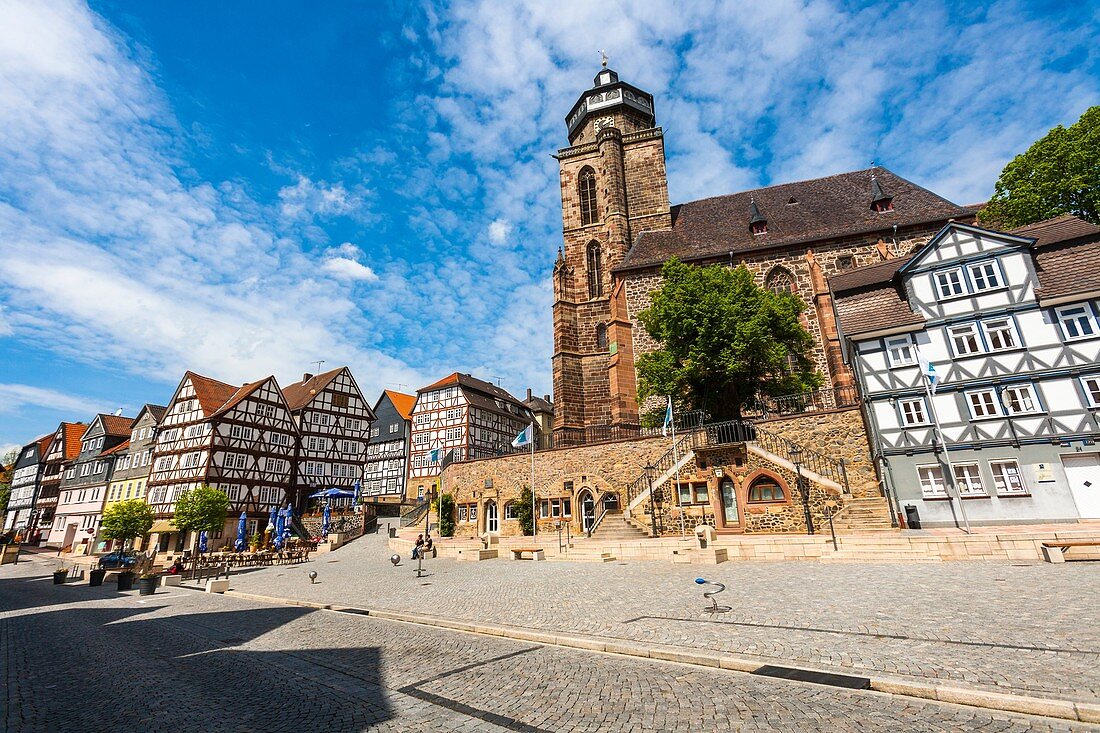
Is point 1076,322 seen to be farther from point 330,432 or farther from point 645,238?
point 330,432

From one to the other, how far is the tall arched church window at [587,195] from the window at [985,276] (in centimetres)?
2409

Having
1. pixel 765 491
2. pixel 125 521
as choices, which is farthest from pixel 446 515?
pixel 125 521

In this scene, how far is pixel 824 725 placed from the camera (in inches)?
174

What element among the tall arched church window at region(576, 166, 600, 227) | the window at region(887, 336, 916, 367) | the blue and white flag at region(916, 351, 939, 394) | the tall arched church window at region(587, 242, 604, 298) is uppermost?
the tall arched church window at region(576, 166, 600, 227)

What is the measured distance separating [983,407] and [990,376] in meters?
1.17

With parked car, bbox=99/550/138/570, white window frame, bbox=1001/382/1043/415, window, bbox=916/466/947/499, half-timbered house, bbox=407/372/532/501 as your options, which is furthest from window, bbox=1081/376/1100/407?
parked car, bbox=99/550/138/570

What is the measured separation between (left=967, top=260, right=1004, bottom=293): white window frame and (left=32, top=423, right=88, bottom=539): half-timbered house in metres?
76.8

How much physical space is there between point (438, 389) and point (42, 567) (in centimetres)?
3102

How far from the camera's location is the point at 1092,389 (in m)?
17.3

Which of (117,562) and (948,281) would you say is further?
(117,562)

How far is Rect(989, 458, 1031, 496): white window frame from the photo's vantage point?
17.2m

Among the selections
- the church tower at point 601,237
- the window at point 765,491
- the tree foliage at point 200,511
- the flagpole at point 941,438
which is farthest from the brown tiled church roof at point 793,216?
the tree foliage at point 200,511

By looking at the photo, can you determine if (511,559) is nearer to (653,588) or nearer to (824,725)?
(653,588)

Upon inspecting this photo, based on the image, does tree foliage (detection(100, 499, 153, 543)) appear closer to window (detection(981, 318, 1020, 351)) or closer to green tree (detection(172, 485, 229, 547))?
green tree (detection(172, 485, 229, 547))
